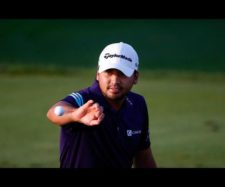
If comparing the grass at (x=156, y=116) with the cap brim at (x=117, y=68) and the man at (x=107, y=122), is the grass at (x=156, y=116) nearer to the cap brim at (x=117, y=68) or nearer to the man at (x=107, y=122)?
the man at (x=107, y=122)

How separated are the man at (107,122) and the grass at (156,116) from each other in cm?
512

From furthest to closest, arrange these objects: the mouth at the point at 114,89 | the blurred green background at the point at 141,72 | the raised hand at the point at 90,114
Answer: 1. the blurred green background at the point at 141,72
2. the mouth at the point at 114,89
3. the raised hand at the point at 90,114

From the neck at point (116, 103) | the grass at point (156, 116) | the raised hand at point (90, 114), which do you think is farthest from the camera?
the grass at point (156, 116)

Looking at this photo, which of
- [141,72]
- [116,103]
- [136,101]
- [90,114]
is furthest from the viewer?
[141,72]

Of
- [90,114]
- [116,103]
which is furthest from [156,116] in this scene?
[90,114]

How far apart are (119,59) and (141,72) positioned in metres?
14.5

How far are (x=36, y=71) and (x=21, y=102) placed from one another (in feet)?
12.3

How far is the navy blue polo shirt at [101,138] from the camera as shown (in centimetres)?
472

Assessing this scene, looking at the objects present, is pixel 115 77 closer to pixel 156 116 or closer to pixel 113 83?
pixel 113 83

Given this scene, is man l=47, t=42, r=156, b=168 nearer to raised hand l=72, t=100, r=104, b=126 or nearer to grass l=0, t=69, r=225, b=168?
raised hand l=72, t=100, r=104, b=126

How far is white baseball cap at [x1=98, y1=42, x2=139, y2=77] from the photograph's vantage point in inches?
191

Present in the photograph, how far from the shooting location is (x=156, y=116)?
46.3 feet

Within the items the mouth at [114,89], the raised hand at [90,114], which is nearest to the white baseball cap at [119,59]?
the mouth at [114,89]

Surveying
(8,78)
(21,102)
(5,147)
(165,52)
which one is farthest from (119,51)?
(165,52)
